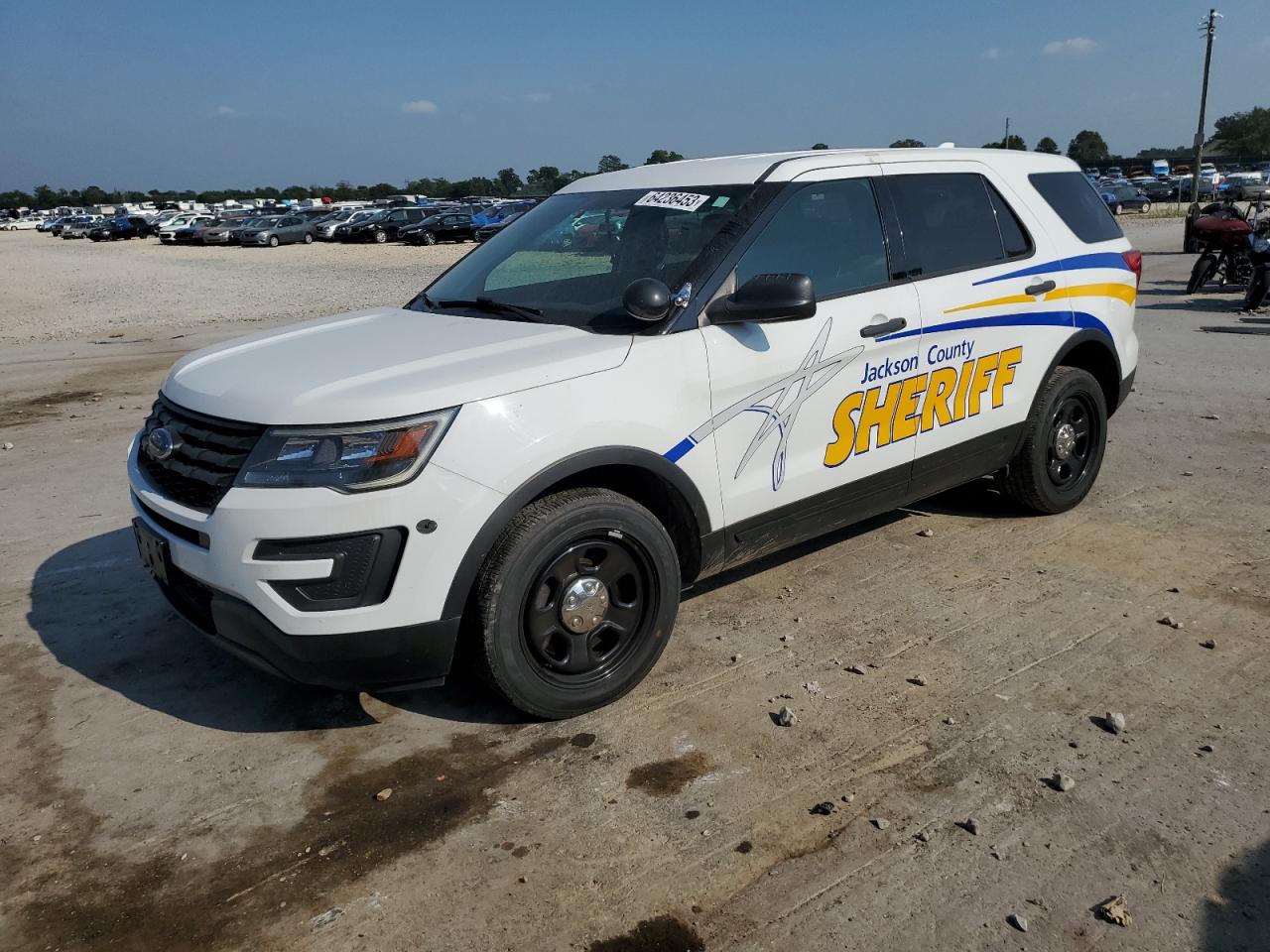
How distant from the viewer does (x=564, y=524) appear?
3328mm

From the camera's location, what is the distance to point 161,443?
3510 millimetres

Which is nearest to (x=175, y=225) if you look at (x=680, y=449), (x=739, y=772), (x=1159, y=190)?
(x=1159, y=190)

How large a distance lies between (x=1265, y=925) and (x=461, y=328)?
3111 mm

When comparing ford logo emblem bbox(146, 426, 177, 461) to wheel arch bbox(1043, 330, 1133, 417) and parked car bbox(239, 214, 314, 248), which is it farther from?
parked car bbox(239, 214, 314, 248)

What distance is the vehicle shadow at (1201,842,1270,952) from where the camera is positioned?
2.47m

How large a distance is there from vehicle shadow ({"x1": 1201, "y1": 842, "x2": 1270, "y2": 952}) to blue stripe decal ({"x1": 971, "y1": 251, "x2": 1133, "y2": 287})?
2.69m

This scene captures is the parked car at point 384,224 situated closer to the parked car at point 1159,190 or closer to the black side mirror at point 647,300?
the parked car at point 1159,190

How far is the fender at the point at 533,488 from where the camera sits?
3.17 meters

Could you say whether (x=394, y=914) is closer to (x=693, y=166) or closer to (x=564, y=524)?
(x=564, y=524)

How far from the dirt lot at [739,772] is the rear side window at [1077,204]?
153 cm

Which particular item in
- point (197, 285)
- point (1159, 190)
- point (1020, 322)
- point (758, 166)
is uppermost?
point (1159, 190)

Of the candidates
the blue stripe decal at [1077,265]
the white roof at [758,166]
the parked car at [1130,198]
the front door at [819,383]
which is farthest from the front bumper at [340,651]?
the parked car at [1130,198]

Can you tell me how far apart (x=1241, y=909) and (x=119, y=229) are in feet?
203

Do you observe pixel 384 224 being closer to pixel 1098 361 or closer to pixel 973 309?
pixel 1098 361
